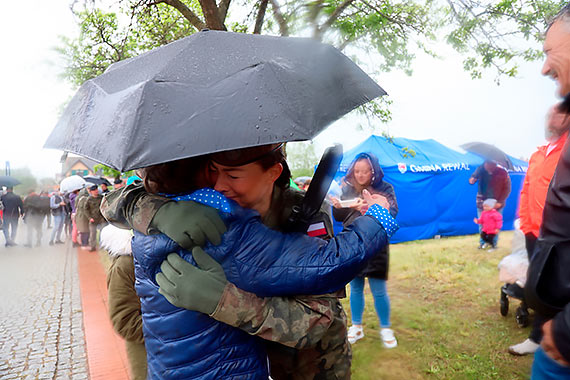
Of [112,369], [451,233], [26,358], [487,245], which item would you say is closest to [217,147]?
[112,369]

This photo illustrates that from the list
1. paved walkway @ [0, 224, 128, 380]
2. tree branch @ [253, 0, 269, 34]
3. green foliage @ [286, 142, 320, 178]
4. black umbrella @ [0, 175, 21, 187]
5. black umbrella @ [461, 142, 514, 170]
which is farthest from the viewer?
black umbrella @ [0, 175, 21, 187]

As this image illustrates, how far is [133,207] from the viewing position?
141cm

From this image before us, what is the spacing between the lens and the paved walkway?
12.8ft

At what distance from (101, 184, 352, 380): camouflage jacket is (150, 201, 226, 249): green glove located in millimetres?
114

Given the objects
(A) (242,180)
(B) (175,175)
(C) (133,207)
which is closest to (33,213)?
(C) (133,207)

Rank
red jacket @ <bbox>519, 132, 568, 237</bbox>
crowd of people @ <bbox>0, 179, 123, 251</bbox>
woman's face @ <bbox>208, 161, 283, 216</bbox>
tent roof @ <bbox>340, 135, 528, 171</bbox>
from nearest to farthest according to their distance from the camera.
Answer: woman's face @ <bbox>208, 161, 283, 216</bbox>
red jacket @ <bbox>519, 132, 568, 237</bbox>
tent roof @ <bbox>340, 135, 528, 171</bbox>
crowd of people @ <bbox>0, 179, 123, 251</bbox>

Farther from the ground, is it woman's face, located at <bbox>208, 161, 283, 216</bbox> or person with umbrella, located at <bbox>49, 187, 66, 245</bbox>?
woman's face, located at <bbox>208, 161, 283, 216</bbox>

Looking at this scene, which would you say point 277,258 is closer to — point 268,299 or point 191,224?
point 268,299

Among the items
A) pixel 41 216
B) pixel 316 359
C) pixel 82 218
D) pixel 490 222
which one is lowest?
pixel 41 216

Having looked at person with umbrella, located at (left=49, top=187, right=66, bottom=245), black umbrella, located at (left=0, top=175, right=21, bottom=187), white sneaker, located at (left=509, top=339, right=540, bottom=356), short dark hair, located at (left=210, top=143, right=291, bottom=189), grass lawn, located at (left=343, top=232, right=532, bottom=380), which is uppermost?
short dark hair, located at (left=210, top=143, right=291, bottom=189)

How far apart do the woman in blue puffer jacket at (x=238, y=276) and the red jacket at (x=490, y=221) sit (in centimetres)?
738

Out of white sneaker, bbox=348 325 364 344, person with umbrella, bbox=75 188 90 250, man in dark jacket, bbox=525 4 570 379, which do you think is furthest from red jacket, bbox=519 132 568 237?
person with umbrella, bbox=75 188 90 250

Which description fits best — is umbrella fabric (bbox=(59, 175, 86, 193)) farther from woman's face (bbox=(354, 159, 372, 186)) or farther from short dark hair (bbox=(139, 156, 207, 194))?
short dark hair (bbox=(139, 156, 207, 194))

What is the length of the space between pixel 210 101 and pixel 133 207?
23.5 inches
